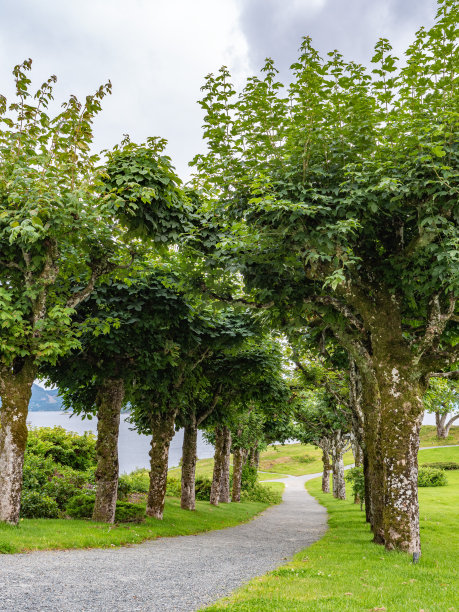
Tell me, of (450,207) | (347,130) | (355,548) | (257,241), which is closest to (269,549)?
(355,548)

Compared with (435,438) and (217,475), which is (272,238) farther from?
(435,438)

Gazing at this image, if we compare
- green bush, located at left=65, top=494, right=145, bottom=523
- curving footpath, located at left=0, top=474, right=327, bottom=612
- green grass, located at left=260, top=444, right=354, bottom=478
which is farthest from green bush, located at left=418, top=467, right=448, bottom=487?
green grass, located at left=260, top=444, right=354, bottom=478

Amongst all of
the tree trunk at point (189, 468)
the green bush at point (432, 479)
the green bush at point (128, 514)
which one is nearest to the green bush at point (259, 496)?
the green bush at point (432, 479)

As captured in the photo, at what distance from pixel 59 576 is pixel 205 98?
11.4 meters

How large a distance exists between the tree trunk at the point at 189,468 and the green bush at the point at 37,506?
837cm

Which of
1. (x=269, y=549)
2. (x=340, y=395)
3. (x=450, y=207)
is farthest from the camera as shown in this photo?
(x=340, y=395)

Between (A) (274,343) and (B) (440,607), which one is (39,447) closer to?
(A) (274,343)

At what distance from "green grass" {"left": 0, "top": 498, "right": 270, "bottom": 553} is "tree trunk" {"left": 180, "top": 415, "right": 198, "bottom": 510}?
227 centimetres

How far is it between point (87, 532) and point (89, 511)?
4.30 m

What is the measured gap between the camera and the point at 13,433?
12102mm

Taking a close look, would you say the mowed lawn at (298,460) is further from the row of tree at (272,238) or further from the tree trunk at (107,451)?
the row of tree at (272,238)

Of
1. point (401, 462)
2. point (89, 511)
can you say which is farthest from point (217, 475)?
point (401, 462)

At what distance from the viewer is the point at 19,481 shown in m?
12.1

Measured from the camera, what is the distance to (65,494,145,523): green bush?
54.5 ft
